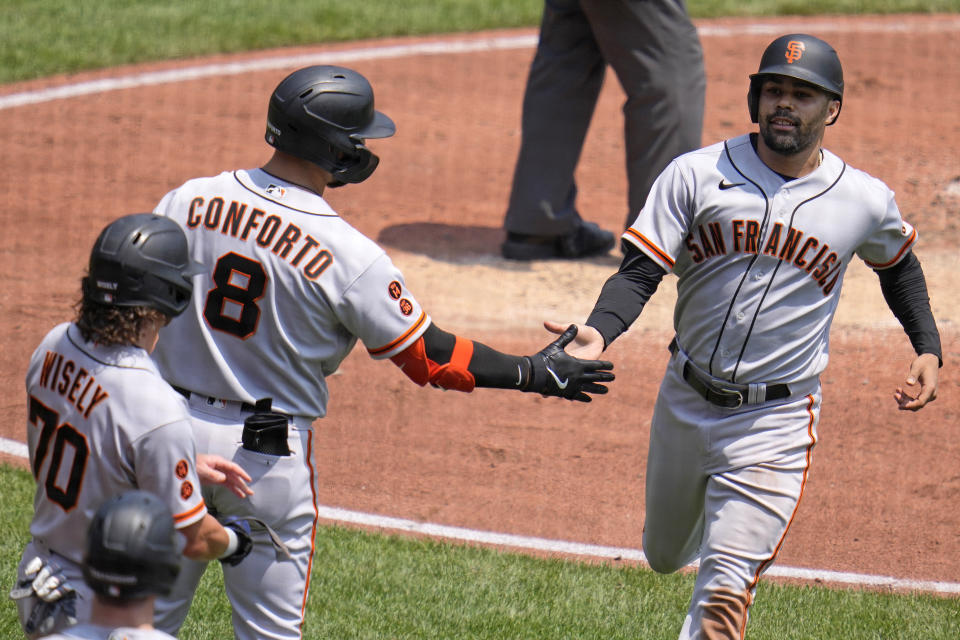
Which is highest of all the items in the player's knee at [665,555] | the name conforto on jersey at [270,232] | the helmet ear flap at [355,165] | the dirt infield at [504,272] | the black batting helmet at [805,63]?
the black batting helmet at [805,63]

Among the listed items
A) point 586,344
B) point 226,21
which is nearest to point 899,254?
point 586,344

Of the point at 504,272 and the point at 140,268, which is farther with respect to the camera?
the point at 504,272

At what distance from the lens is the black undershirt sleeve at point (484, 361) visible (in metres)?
3.70

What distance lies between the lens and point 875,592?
5230 mm

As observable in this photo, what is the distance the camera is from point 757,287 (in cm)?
416

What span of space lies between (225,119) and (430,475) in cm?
539

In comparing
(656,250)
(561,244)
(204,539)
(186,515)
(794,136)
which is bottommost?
(561,244)

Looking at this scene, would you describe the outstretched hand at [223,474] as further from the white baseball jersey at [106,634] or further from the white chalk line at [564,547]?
the white chalk line at [564,547]

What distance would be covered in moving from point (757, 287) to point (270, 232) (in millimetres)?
1591

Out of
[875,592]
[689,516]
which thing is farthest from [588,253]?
[689,516]

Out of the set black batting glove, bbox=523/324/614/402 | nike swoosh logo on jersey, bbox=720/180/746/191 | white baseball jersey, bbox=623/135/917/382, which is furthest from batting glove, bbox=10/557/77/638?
nike swoosh logo on jersey, bbox=720/180/746/191

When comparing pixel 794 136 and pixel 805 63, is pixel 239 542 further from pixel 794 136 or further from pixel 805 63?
pixel 805 63

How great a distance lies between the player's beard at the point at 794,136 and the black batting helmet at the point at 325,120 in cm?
129

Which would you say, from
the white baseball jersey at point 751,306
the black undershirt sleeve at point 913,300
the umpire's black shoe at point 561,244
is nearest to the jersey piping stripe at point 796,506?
the white baseball jersey at point 751,306
